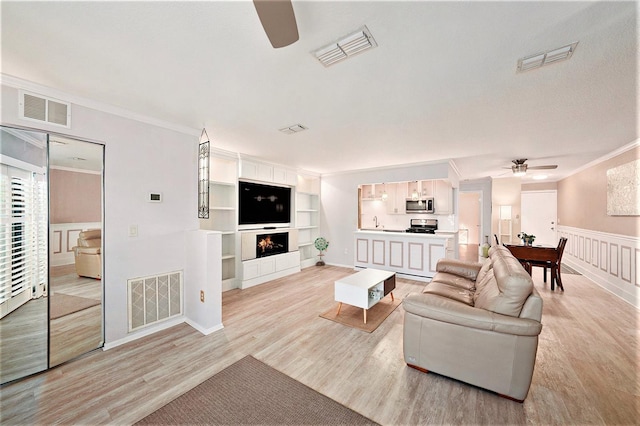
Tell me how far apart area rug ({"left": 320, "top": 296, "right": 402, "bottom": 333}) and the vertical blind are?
120 inches

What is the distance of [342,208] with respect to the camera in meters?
6.61

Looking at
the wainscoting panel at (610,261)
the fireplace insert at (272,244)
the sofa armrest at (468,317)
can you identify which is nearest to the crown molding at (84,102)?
the fireplace insert at (272,244)

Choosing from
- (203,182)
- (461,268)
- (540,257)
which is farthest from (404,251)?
(203,182)

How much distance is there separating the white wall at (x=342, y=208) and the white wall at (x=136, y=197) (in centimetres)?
Answer: 402

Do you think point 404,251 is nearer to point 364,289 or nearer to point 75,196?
point 364,289

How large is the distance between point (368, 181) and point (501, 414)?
4.97 meters

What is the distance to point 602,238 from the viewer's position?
481cm

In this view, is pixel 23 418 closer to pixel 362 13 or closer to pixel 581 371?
pixel 362 13

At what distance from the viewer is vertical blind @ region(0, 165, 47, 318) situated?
212 cm

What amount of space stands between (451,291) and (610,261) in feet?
13.4

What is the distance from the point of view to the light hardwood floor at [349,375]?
1774 mm

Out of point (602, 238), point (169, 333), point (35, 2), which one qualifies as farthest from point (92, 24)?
point (602, 238)


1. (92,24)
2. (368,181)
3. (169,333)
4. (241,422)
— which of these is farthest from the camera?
(368,181)

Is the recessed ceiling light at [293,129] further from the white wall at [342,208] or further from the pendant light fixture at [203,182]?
the white wall at [342,208]
